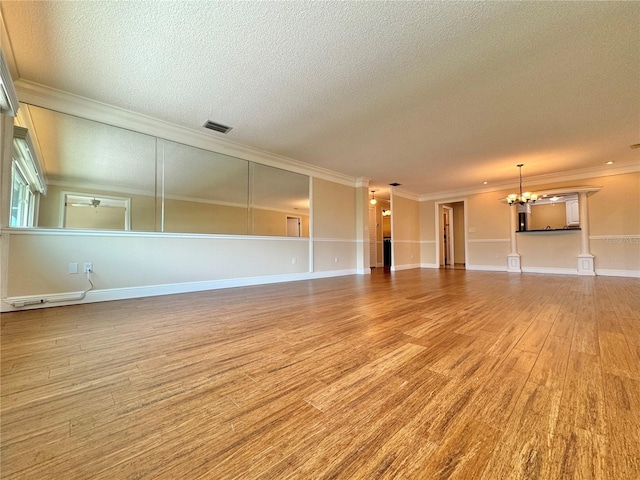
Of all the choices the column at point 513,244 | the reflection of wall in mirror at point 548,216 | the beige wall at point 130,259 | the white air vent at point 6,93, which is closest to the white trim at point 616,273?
the reflection of wall in mirror at point 548,216

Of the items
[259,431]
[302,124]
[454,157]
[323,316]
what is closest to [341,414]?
[259,431]

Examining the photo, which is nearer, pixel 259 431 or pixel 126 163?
pixel 259 431

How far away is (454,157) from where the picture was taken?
4.98m

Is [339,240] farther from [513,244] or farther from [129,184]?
[513,244]

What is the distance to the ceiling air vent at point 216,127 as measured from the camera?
3.61 m

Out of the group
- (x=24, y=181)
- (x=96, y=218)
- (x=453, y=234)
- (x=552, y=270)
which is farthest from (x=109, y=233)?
(x=453, y=234)

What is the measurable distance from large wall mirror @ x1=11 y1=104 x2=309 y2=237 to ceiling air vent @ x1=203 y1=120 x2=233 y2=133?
1.70 ft

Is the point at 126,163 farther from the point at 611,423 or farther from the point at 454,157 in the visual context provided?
the point at 454,157

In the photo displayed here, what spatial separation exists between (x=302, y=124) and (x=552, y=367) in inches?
141

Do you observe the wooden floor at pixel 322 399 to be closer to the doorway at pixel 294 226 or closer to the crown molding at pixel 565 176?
the doorway at pixel 294 226

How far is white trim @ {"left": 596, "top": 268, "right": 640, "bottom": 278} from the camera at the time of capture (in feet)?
17.9

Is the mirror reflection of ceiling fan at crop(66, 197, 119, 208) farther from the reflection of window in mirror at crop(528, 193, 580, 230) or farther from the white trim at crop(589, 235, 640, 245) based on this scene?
the white trim at crop(589, 235, 640, 245)

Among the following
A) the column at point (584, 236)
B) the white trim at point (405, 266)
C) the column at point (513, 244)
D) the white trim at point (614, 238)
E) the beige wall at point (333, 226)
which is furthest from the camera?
the white trim at point (405, 266)

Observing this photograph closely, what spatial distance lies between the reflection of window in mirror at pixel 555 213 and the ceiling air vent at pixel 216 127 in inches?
295
